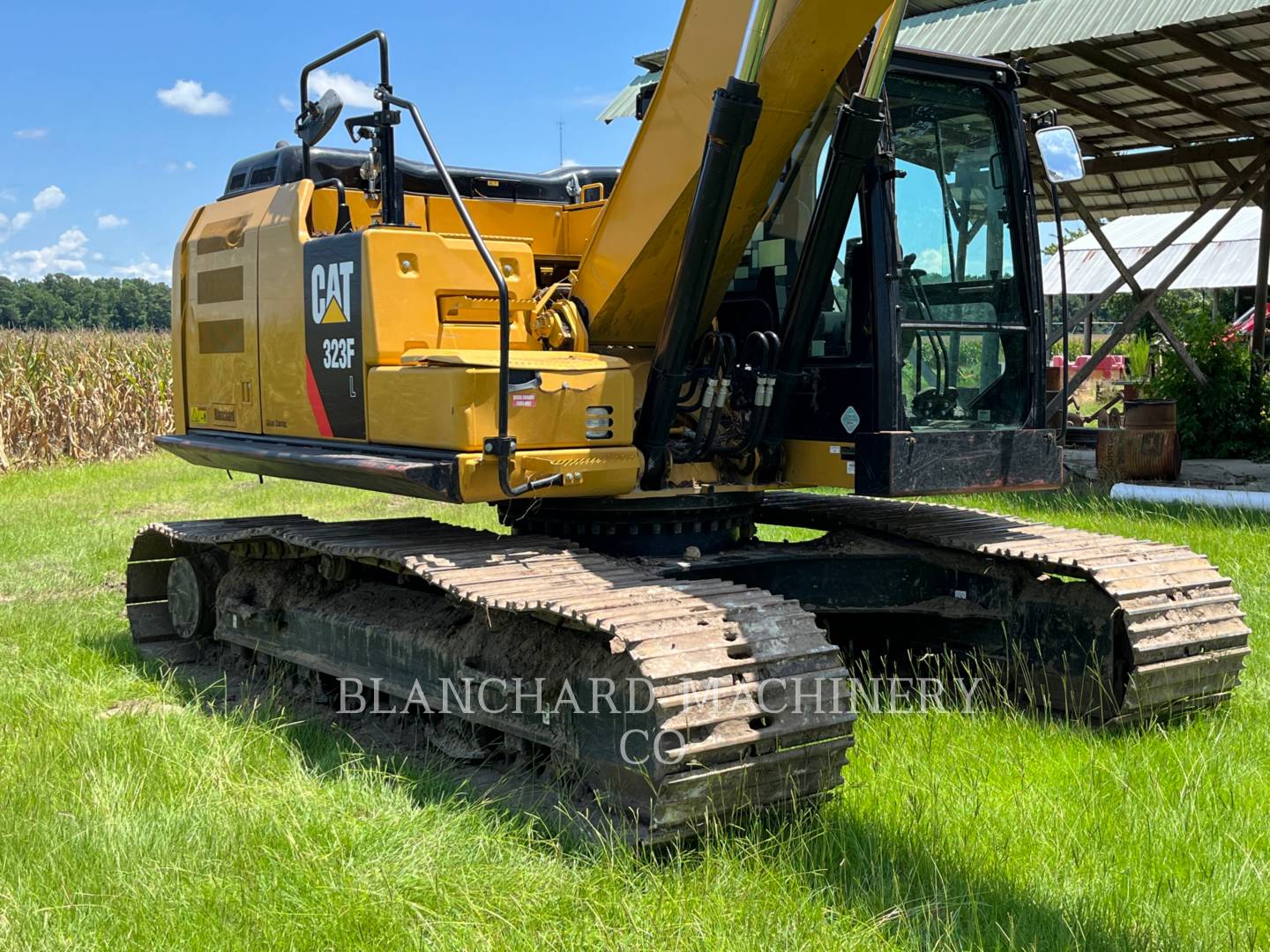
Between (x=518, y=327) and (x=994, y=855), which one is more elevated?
(x=518, y=327)

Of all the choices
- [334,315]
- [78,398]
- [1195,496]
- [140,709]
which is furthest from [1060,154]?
[78,398]

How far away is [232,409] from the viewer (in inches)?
271

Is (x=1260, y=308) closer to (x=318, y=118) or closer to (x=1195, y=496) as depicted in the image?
(x=1195, y=496)

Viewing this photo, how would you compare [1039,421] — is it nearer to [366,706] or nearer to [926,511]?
[926,511]

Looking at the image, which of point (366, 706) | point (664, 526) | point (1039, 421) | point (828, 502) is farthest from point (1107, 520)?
point (366, 706)

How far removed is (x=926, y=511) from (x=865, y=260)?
1.74 meters

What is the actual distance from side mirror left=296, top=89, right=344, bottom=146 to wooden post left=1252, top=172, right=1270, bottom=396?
37.2ft

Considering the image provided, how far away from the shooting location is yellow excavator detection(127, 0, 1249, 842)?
15.1 feet

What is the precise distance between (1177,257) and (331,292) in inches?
982

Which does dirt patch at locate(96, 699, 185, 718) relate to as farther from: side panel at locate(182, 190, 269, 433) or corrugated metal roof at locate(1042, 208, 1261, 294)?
corrugated metal roof at locate(1042, 208, 1261, 294)

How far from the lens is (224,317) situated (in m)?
6.87

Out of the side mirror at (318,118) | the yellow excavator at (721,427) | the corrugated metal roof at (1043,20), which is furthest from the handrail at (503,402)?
the corrugated metal roof at (1043,20)

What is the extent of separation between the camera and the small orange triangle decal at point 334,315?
5.68m

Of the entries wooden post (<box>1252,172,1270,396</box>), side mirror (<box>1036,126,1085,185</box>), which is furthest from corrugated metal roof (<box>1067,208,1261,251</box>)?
side mirror (<box>1036,126,1085,185</box>)
